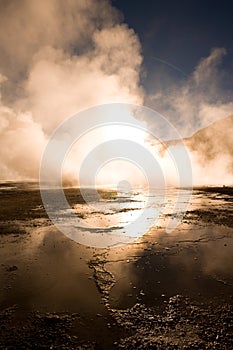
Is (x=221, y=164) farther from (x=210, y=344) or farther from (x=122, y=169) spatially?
(x=210, y=344)

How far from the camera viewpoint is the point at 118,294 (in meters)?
8.04

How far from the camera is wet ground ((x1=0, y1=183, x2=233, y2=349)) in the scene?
5.73 metres

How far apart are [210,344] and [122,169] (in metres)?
146

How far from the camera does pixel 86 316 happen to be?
22.0 feet

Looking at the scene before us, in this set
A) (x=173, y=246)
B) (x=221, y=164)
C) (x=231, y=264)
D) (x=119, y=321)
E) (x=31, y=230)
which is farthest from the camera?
(x=221, y=164)

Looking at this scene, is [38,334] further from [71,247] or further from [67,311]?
[71,247]

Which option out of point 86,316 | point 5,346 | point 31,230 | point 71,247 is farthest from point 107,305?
point 31,230

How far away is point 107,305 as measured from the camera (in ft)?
24.0

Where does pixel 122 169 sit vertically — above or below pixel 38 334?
above

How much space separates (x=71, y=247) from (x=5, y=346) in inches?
316

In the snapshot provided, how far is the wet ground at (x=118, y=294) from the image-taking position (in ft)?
18.8

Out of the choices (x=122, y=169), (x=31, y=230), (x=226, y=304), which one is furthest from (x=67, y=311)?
(x=122, y=169)

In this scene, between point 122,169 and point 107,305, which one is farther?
point 122,169

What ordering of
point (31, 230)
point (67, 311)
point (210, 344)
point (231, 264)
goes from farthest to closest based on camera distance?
point (31, 230)
point (231, 264)
point (67, 311)
point (210, 344)
